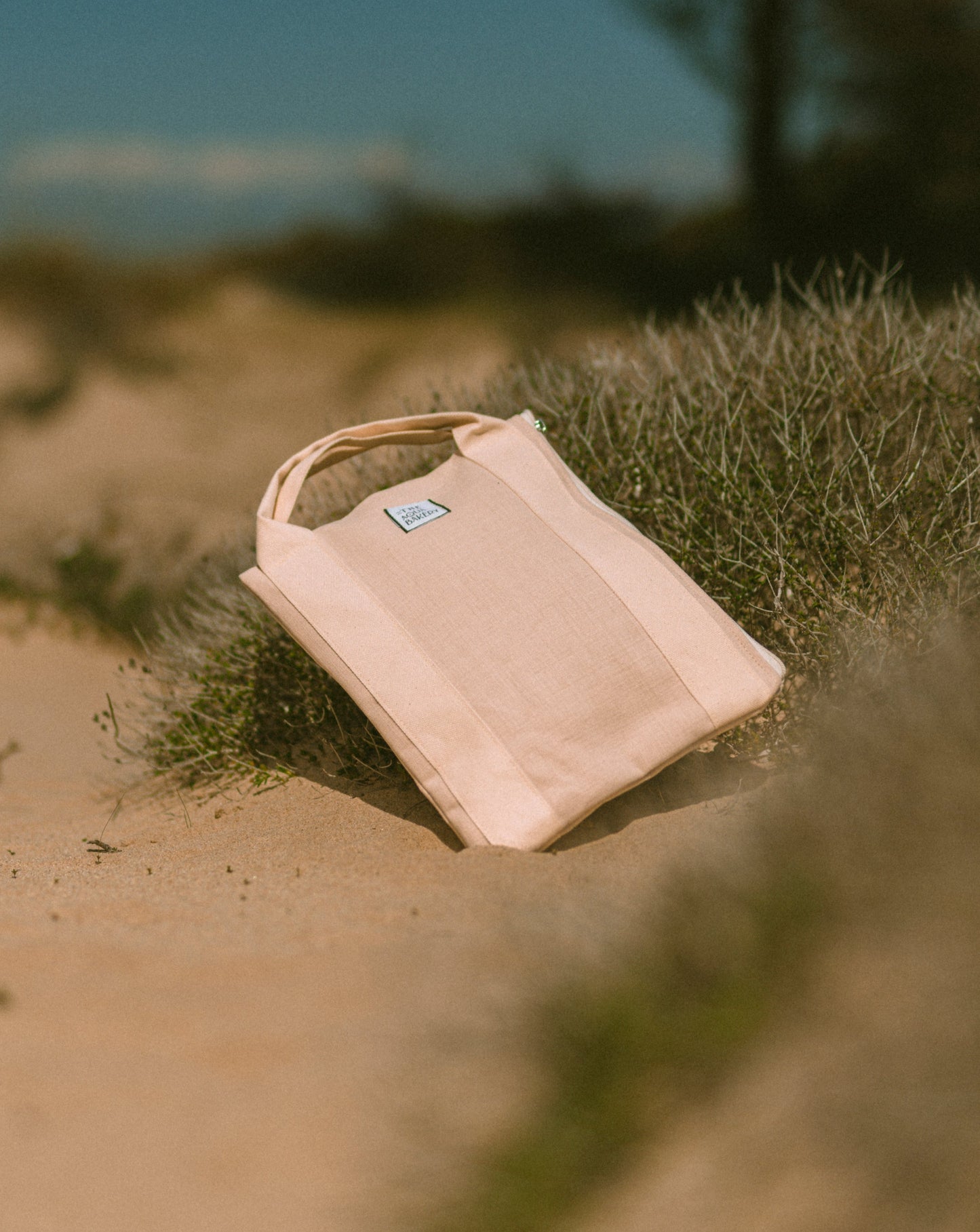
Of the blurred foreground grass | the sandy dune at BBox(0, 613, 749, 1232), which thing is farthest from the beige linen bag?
the blurred foreground grass

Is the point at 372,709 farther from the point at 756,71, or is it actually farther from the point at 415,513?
the point at 756,71

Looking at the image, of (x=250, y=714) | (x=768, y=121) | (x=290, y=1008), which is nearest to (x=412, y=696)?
(x=290, y=1008)

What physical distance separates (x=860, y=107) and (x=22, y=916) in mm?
5388

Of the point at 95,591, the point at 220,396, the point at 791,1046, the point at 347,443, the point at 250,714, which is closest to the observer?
the point at 791,1046

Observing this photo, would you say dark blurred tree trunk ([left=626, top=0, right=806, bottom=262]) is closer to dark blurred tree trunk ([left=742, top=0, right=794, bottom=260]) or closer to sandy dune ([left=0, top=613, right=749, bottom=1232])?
dark blurred tree trunk ([left=742, top=0, right=794, bottom=260])

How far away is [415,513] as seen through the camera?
233 cm

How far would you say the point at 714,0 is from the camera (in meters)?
5.44

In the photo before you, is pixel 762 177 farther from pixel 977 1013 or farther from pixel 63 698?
pixel 977 1013

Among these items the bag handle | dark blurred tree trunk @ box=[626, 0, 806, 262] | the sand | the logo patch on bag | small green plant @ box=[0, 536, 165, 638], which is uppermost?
dark blurred tree trunk @ box=[626, 0, 806, 262]

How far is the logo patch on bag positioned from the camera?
7.55ft

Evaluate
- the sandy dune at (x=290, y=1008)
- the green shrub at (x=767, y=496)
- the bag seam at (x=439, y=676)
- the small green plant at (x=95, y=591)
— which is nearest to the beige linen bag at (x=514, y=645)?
the bag seam at (x=439, y=676)

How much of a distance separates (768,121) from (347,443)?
4.15 meters

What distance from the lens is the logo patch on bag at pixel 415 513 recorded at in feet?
7.55

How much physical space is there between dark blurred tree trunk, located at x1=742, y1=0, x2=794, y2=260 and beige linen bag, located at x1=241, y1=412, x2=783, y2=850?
4086 mm
